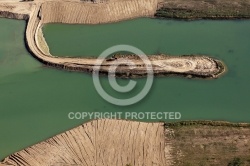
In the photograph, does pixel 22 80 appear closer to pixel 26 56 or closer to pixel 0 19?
pixel 26 56

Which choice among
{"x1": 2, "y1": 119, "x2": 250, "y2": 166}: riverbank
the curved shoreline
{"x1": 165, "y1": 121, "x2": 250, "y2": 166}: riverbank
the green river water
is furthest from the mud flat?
the curved shoreline

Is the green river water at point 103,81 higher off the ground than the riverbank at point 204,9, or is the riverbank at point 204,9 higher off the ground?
the riverbank at point 204,9

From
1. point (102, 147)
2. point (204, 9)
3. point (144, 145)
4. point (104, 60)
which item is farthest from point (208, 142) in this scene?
point (204, 9)

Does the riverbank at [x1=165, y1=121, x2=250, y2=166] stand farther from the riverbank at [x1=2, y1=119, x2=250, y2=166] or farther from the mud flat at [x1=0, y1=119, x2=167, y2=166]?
the mud flat at [x1=0, y1=119, x2=167, y2=166]

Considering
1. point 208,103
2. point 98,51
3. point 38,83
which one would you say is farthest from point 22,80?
point 208,103

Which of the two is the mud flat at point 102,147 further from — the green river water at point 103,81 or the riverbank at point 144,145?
the green river water at point 103,81

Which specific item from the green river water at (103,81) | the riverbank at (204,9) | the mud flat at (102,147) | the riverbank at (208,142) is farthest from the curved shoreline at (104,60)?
the mud flat at (102,147)
